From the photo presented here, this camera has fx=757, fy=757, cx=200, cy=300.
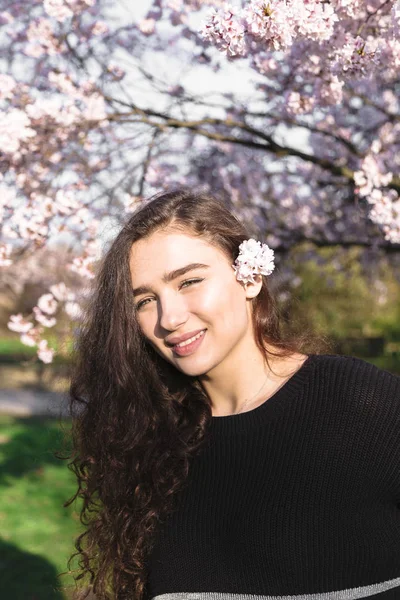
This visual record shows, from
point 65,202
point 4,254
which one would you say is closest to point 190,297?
point 4,254

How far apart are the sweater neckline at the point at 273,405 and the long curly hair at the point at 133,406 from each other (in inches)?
5.1

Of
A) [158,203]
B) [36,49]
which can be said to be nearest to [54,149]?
[36,49]

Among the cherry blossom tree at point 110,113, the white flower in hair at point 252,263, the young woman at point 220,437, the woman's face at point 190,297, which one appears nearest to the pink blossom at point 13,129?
the cherry blossom tree at point 110,113

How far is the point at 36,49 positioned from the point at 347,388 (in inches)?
135

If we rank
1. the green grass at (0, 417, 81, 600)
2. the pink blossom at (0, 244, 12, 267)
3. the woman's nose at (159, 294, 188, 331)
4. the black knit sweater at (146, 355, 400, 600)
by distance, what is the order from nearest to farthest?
the black knit sweater at (146, 355, 400, 600), the woman's nose at (159, 294, 188, 331), the pink blossom at (0, 244, 12, 267), the green grass at (0, 417, 81, 600)

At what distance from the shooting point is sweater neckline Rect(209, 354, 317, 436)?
2.04m

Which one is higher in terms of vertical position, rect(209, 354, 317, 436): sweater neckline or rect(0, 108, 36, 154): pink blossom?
rect(0, 108, 36, 154): pink blossom

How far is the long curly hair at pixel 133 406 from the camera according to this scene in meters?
2.20

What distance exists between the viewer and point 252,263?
6.91 feet

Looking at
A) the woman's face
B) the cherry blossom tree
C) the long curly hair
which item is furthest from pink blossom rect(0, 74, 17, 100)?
the woman's face

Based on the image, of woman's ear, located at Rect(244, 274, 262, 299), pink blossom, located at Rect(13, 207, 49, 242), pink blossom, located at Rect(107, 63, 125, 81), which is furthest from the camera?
pink blossom, located at Rect(107, 63, 125, 81)

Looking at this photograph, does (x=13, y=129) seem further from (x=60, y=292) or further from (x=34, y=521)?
(x=34, y=521)

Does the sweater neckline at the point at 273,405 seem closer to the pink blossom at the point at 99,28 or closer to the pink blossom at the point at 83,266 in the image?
the pink blossom at the point at 83,266

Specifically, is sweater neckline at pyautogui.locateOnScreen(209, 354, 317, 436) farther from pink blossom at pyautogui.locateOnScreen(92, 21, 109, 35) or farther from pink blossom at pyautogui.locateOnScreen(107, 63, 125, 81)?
pink blossom at pyautogui.locateOnScreen(92, 21, 109, 35)
